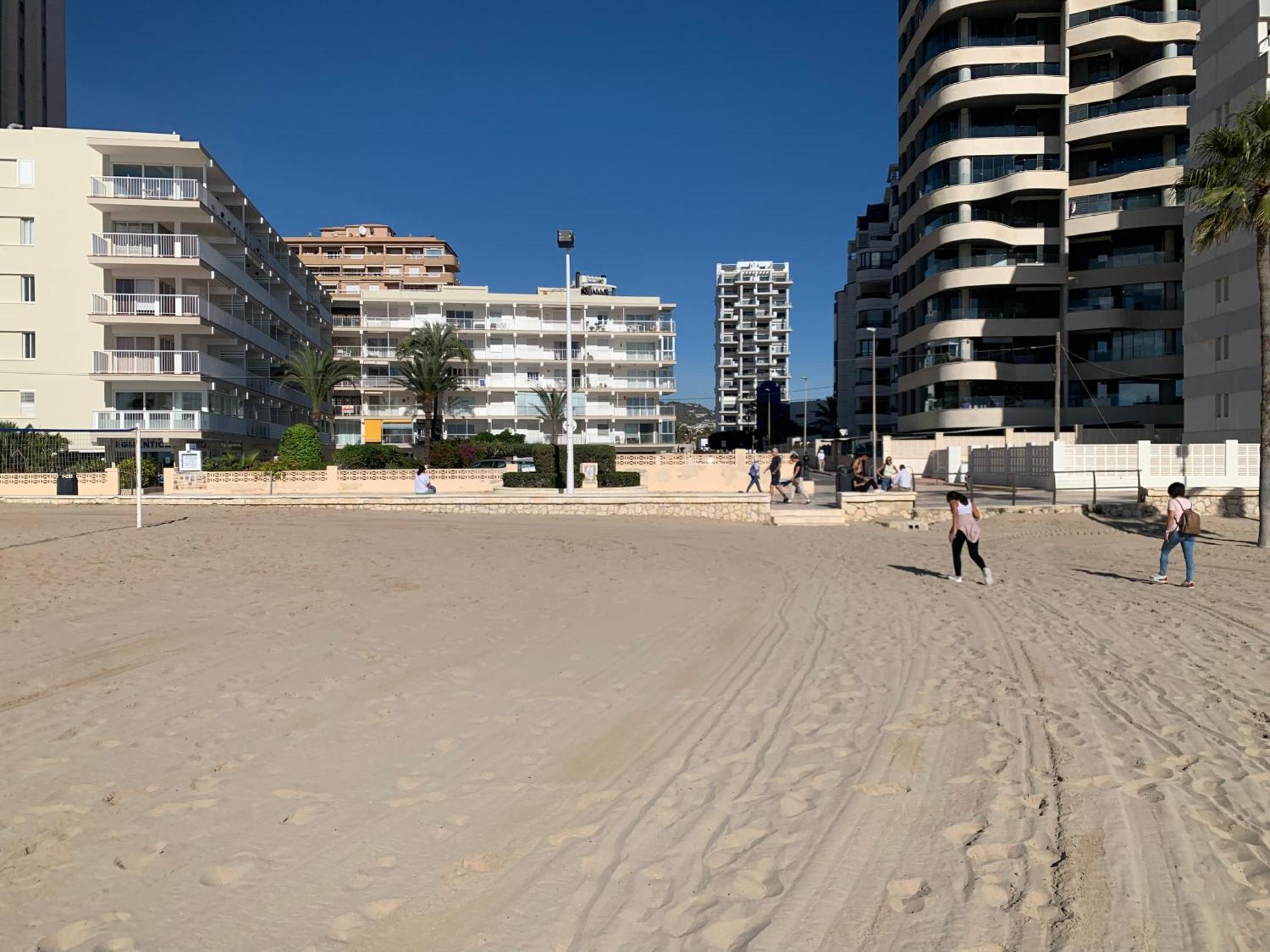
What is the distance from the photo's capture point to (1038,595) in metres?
12.9

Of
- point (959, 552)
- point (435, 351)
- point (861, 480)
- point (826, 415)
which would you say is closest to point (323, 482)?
point (861, 480)

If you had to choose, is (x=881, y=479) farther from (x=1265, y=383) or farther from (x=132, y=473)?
(x=132, y=473)

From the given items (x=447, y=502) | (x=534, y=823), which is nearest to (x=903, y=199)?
(x=447, y=502)

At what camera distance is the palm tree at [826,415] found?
318 ft

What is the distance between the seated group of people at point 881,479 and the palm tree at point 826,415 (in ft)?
208

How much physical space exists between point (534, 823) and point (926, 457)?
161ft

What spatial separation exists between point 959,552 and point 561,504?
15326 mm

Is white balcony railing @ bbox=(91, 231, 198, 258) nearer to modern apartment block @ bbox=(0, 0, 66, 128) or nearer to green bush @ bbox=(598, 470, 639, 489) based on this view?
green bush @ bbox=(598, 470, 639, 489)

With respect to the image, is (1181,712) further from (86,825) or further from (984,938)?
(86,825)

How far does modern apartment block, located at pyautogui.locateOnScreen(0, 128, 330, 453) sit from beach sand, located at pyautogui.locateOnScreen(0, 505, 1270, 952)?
33.8 meters

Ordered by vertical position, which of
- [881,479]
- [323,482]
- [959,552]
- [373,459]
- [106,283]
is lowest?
[959,552]

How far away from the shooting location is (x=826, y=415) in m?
102

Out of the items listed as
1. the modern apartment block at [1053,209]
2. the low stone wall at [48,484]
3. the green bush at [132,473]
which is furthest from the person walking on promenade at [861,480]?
→ the modern apartment block at [1053,209]

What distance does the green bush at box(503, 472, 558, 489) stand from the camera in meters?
32.3
